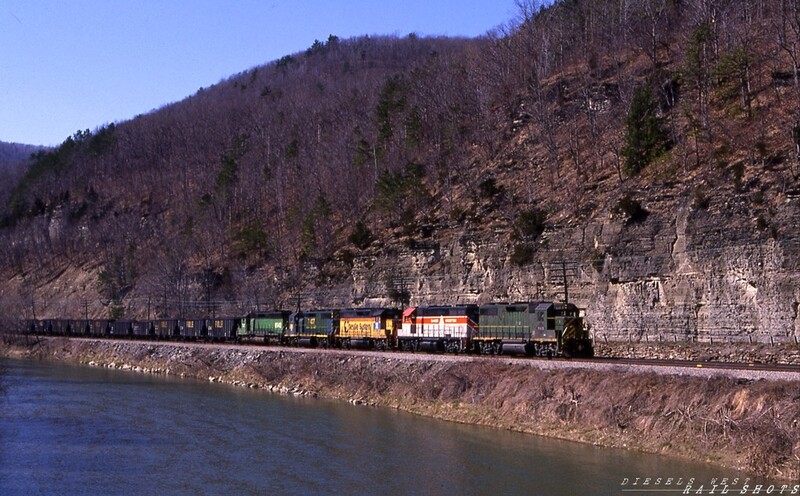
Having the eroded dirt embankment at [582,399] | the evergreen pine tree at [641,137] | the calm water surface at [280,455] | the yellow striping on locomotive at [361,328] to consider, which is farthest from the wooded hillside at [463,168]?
the calm water surface at [280,455]

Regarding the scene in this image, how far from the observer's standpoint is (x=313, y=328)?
63.3 m

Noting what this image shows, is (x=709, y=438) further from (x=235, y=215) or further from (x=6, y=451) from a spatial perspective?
(x=235, y=215)

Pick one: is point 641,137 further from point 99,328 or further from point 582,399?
point 99,328

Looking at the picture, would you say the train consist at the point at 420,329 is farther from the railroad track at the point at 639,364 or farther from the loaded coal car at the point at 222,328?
the railroad track at the point at 639,364

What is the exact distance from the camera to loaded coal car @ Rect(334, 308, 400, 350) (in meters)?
56.0

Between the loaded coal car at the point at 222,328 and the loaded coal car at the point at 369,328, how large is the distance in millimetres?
15685

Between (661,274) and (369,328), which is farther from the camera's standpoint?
(369,328)

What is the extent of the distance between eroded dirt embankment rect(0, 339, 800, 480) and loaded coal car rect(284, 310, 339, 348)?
512cm

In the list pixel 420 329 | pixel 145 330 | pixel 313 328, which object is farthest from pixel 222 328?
pixel 420 329

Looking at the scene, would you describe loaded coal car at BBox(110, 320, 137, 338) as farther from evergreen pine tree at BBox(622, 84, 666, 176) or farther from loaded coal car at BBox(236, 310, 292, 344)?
evergreen pine tree at BBox(622, 84, 666, 176)

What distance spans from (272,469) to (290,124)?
12168 centimetres

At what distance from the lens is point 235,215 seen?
116 meters

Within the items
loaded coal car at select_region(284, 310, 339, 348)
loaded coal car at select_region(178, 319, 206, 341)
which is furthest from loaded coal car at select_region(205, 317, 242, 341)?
loaded coal car at select_region(284, 310, 339, 348)

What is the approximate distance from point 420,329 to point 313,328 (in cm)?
1356
